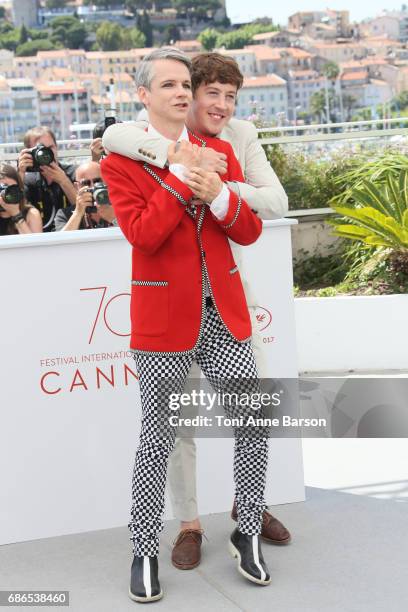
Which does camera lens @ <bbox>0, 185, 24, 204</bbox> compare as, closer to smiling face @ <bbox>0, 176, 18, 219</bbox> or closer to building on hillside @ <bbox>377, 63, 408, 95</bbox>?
smiling face @ <bbox>0, 176, 18, 219</bbox>

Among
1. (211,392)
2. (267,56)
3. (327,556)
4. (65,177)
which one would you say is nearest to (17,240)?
(211,392)

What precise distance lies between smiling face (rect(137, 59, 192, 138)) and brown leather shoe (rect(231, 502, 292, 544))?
4.53 ft

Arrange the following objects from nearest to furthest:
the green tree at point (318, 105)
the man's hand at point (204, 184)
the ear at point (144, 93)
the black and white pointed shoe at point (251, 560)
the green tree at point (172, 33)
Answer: the man's hand at point (204, 184), the ear at point (144, 93), the black and white pointed shoe at point (251, 560), the green tree at point (318, 105), the green tree at point (172, 33)

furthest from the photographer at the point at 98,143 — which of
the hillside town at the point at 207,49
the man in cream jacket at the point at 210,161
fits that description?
the hillside town at the point at 207,49

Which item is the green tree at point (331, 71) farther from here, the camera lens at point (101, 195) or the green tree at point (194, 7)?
the camera lens at point (101, 195)

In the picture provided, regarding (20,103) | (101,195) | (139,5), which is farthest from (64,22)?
(101,195)

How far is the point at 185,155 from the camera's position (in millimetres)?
2775

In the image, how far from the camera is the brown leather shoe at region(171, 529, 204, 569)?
3195mm

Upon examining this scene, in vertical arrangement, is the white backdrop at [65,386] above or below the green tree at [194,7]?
below

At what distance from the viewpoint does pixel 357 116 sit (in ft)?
346

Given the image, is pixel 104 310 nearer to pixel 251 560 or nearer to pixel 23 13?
pixel 251 560

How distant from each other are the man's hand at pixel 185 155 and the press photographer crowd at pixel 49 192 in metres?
1.49

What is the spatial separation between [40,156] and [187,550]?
269cm

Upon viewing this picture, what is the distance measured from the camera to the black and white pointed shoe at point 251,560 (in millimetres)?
3006
